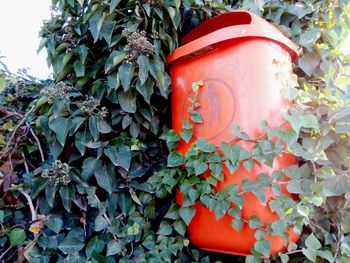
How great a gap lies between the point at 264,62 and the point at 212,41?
16 centimetres

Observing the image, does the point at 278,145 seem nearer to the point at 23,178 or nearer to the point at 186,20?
the point at 186,20

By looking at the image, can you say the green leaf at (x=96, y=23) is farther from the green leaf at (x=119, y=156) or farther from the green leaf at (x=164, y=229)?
the green leaf at (x=164, y=229)

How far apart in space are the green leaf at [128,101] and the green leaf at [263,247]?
0.52 meters

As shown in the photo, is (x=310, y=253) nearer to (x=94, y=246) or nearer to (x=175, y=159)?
(x=175, y=159)

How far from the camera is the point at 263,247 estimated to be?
769mm

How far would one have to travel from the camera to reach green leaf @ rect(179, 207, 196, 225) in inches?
33.9

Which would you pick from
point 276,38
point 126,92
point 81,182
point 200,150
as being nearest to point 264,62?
point 276,38

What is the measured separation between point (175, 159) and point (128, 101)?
0.24 metres

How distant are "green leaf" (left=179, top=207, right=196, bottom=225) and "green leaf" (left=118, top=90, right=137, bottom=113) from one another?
13.4 inches

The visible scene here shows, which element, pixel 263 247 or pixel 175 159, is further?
pixel 175 159

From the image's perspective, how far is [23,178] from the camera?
38.9 inches

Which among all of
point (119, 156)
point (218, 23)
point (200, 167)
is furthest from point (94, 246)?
point (218, 23)

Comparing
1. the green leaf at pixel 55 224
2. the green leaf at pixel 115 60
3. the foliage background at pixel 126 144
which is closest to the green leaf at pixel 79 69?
the foliage background at pixel 126 144

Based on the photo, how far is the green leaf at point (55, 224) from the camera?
0.86 meters
